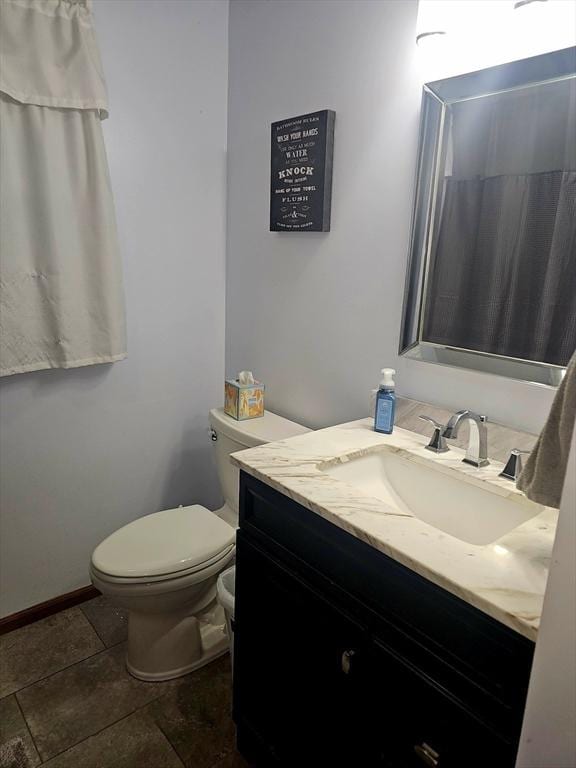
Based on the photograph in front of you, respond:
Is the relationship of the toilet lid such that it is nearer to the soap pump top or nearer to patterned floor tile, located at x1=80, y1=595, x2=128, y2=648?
patterned floor tile, located at x1=80, y1=595, x2=128, y2=648

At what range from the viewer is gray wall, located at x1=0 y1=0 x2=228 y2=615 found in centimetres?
184

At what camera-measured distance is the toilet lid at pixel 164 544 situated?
1587 millimetres

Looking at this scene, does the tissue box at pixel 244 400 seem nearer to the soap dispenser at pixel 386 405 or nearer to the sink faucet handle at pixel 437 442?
the soap dispenser at pixel 386 405

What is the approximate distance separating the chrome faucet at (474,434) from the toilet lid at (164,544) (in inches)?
32.5

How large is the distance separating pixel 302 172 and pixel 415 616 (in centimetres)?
136

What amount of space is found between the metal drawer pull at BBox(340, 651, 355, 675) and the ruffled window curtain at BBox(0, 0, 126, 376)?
126 cm

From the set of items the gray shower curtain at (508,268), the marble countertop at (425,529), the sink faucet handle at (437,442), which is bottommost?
the marble countertop at (425,529)

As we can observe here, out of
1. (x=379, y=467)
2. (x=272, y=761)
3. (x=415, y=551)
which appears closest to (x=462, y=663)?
(x=415, y=551)

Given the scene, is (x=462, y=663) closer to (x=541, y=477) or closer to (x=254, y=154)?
(x=541, y=477)

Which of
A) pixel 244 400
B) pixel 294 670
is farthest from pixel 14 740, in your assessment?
pixel 244 400

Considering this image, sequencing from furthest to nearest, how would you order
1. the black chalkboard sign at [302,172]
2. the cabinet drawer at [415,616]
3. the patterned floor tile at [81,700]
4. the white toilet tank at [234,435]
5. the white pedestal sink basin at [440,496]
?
the white toilet tank at [234,435] → the black chalkboard sign at [302,172] → the patterned floor tile at [81,700] → the white pedestal sink basin at [440,496] → the cabinet drawer at [415,616]

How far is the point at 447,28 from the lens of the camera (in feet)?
4.06

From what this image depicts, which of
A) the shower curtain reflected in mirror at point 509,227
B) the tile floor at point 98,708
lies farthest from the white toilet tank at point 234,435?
the shower curtain reflected in mirror at point 509,227

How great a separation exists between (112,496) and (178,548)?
0.57 meters
